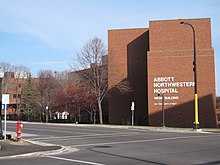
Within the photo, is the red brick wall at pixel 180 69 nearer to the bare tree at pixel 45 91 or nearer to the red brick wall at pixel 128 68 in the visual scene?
the red brick wall at pixel 128 68

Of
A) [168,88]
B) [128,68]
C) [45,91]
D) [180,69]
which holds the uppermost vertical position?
[128,68]

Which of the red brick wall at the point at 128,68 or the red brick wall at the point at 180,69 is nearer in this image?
the red brick wall at the point at 180,69

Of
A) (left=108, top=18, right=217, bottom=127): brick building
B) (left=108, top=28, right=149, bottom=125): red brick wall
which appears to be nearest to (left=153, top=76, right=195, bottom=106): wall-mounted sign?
(left=108, top=18, right=217, bottom=127): brick building

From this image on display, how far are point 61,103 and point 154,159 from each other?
53.4m

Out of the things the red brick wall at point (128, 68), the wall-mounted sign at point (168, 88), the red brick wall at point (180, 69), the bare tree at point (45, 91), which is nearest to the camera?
the red brick wall at point (180, 69)

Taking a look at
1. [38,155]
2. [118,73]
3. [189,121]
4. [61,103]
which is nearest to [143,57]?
[118,73]

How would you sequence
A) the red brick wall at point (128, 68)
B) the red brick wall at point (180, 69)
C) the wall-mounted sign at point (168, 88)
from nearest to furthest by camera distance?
the red brick wall at point (180, 69)
the wall-mounted sign at point (168, 88)
the red brick wall at point (128, 68)

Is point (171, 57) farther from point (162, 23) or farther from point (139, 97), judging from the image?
point (139, 97)

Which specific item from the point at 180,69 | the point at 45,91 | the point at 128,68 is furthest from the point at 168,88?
the point at 45,91

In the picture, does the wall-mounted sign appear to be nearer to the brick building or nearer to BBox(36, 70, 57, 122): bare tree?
the brick building

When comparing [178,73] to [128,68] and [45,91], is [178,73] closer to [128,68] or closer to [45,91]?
[128,68]

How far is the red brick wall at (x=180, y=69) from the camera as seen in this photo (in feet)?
159

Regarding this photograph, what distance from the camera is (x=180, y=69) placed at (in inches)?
1941

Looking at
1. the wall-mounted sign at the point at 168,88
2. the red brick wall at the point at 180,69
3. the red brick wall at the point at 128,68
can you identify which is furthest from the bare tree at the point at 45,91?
the red brick wall at the point at 180,69
